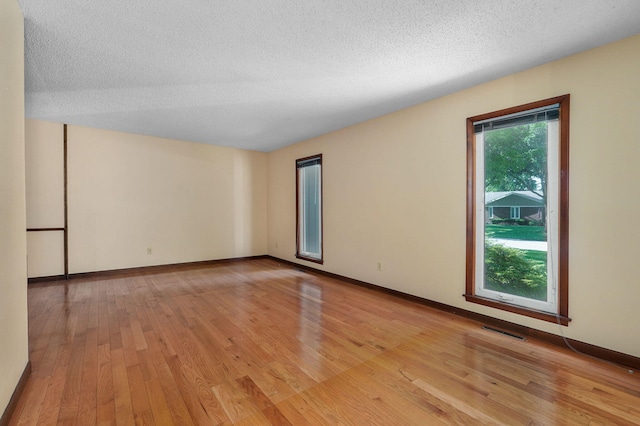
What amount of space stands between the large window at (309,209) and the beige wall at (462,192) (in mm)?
293

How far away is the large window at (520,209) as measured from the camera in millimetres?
2477

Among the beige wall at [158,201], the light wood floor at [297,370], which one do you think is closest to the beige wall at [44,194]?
the beige wall at [158,201]

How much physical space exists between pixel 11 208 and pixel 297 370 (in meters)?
2.11

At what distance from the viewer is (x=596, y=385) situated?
6.18 feet

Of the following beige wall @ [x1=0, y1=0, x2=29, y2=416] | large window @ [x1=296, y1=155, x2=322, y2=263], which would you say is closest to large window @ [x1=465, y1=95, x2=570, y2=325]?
large window @ [x1=296, y1=155, x2=322, y2=263]

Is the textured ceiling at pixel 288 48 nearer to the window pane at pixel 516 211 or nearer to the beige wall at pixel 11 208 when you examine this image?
the beige wall at pixel 11 208

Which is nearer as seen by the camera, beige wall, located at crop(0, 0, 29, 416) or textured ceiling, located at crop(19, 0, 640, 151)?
beige wall, located at crop(0, 0, 29, 416)

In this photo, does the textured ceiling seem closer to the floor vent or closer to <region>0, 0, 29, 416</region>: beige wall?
<region>0, 0, 29, 416</region>: beige wall

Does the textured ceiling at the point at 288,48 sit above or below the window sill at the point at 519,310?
above

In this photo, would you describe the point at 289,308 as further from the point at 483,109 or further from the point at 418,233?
the point at 483,109

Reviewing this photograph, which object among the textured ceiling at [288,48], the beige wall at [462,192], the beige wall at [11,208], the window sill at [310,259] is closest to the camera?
the beige wall at [11,208]

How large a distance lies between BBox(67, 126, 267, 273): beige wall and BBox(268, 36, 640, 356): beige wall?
1.93 metres

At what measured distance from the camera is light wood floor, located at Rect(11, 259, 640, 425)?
1.61 metres

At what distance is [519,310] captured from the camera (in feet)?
8.76
